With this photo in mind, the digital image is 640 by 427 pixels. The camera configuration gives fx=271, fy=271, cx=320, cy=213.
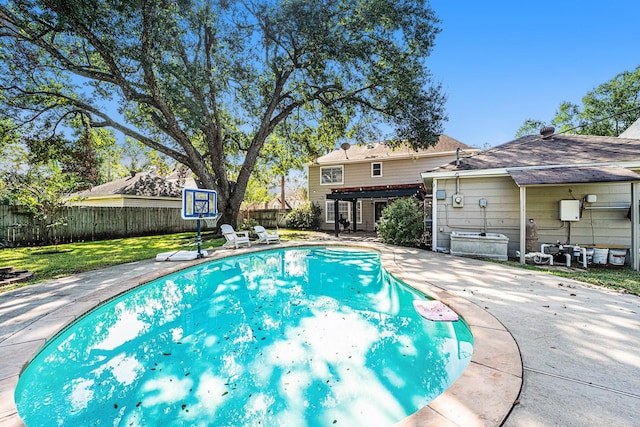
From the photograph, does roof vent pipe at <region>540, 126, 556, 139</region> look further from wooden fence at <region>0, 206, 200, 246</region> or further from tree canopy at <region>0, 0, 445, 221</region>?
wooden fence at <region>0, 206, 200, 246</region>

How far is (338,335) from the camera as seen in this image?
3.67 meters

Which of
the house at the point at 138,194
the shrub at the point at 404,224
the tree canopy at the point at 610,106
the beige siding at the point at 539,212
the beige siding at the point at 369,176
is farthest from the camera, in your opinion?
the tree canopy at the point at 610,106

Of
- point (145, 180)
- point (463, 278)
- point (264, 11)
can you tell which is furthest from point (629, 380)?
point (145, 180)

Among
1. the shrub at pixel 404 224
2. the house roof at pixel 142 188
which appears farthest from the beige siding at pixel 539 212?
the house roof at pixel 142 188

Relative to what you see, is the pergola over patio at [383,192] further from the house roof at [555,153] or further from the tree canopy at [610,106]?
the tree canopy at [610,106]

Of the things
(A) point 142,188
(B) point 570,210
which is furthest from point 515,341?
(A) point 142,188

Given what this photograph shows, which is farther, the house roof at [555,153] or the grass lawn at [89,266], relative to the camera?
the house roof at [555,153]

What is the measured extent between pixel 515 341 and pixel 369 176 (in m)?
15.4

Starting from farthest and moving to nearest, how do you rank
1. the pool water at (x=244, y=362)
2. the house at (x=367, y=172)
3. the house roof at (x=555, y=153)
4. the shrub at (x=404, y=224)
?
1. the house at (x=367, y=172)
2. the shrub at (x=404, y=224)
3. the house roof at (x=555, y=153)
4. the pool water at (x=244, y=362)

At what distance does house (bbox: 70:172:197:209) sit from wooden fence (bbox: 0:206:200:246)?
8.08 feet

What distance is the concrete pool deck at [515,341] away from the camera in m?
1.84

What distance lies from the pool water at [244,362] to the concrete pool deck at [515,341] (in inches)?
11.1

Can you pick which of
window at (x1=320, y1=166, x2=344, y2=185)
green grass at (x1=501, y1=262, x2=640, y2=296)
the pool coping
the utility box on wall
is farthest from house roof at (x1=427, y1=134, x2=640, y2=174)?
window at (x1=320, y1=166, x2=344, y2=185)

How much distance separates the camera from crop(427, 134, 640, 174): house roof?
7.77 meters
